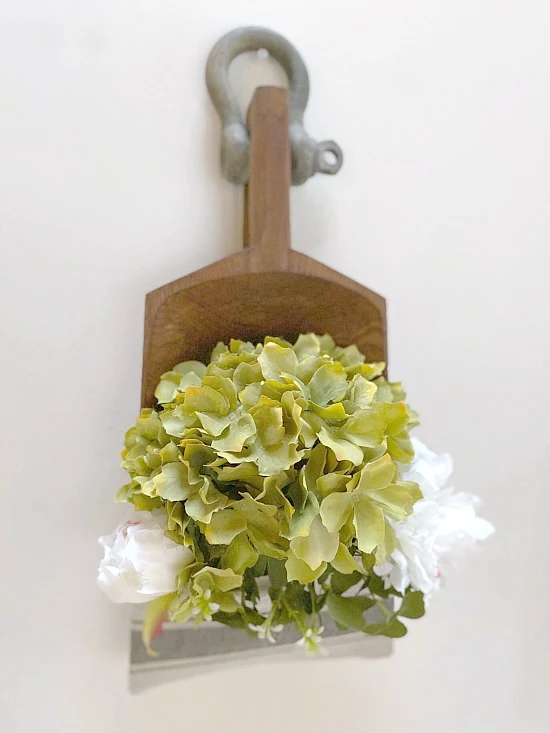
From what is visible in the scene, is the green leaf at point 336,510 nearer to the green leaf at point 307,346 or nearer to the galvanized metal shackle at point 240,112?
the green leaf at point 307,346

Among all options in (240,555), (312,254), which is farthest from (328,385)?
(312,254)

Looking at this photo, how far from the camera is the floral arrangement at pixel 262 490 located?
1.57 ft

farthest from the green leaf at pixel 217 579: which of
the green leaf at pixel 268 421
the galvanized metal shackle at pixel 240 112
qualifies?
the galvanized metal shackle at pixel 240 112

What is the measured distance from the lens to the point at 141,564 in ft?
1.61

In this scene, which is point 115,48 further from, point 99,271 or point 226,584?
point 226,584

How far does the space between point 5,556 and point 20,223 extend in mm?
331

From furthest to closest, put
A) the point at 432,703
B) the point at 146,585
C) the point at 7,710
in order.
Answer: the point at 432,703 → the point at 7,710 → the point at 146,585

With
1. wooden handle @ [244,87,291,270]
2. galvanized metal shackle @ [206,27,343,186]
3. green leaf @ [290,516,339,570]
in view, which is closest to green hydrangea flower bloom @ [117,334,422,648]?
green leaf @ [290,516,339,570]

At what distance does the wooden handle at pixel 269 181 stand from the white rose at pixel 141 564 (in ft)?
0.87

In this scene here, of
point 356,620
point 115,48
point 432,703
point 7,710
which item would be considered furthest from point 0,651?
point 115,48

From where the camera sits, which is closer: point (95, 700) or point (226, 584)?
point (226, 584)

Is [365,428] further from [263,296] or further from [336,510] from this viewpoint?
[263,296]

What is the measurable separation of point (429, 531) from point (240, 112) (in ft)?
1.57

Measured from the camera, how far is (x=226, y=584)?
0.50 metres
